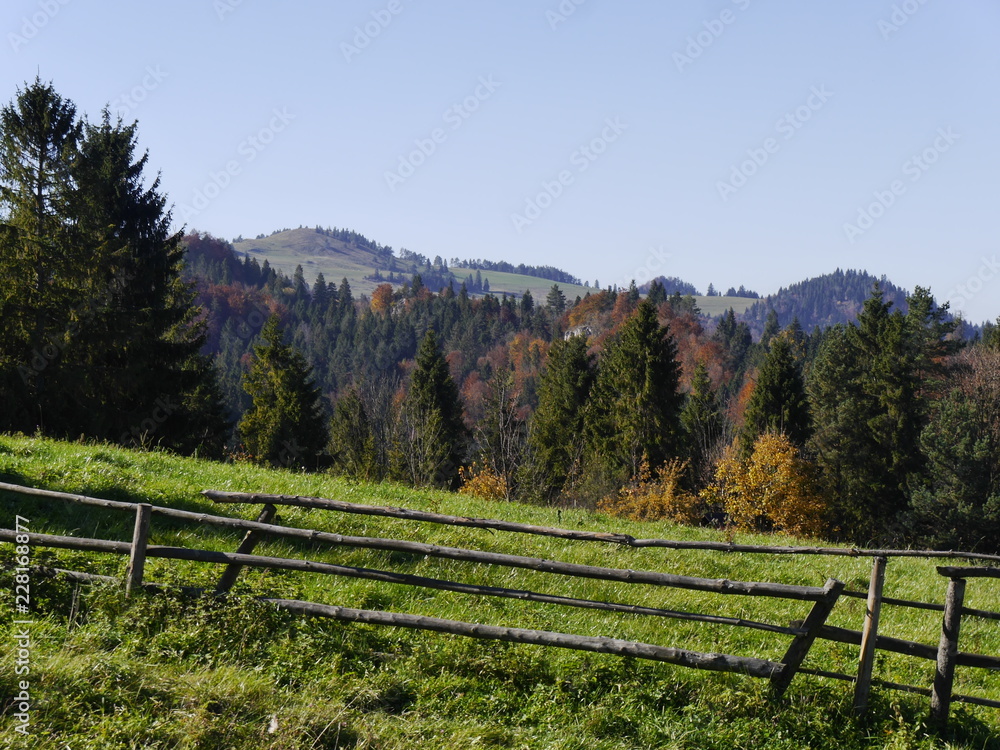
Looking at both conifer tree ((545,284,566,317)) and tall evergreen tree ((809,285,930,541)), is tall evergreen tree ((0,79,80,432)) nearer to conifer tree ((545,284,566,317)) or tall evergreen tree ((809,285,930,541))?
tall evergreen tree ((809,285,930,541))

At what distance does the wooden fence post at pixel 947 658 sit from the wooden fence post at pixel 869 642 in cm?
56

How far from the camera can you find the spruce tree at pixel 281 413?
41062 millimetres

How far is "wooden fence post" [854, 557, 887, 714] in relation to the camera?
21.4 ft

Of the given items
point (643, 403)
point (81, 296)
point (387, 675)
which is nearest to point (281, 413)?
point (81, 296)

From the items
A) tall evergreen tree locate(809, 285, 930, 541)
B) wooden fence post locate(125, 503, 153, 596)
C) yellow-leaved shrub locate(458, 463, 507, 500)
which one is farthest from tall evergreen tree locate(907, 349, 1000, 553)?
wooden fence post locate(125, 503, 153, 596)

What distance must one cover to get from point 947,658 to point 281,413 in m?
38.6

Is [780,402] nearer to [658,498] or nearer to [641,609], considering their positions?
[658,498]

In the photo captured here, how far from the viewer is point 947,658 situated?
21.3 feet

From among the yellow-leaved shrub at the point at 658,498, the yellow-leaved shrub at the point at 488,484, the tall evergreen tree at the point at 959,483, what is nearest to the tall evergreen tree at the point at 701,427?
the yellow-leaved shrub at the point at 658,498

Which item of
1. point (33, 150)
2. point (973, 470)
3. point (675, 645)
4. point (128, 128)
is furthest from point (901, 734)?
point (973, 470)

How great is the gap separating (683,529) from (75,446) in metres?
12.8

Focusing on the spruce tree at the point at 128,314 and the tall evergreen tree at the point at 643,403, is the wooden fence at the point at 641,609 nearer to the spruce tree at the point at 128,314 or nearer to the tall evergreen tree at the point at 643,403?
the spruce tree at the point at 128,314

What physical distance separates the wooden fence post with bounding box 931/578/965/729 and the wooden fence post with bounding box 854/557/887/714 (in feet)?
1.84

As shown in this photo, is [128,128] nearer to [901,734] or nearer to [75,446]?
[75,446]
